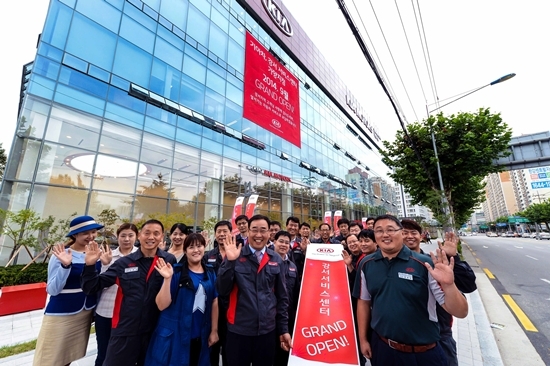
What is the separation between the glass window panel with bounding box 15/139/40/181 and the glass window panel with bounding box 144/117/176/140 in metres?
3.92

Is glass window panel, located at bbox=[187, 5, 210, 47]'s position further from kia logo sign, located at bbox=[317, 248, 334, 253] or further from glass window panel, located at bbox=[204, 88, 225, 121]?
kia logo sign, located at bbox=[317, 248, 334, 253]

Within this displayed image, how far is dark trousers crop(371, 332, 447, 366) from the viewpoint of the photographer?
177 cm

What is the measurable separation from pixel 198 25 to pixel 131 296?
51.8 ft

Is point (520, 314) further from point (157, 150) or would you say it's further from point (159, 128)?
point (159, 128)

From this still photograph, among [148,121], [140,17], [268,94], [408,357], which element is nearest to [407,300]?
[408,357]

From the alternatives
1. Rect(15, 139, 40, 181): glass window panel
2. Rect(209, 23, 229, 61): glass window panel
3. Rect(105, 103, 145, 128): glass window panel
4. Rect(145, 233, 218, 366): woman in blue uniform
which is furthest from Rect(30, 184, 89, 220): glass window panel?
Rect(209, 23, 229, 61): glass window panel

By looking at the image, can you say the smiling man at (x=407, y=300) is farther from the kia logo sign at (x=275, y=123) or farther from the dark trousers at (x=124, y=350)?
the kia logo sign at (x=275, y=123)

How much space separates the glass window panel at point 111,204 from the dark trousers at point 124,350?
8530 millimetres

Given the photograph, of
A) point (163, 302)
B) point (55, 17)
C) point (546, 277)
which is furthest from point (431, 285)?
point (55, 17)

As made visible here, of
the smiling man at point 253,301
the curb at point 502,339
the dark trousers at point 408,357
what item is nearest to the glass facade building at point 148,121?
the smiling man at point 253,301

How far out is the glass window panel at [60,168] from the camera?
7.91 m

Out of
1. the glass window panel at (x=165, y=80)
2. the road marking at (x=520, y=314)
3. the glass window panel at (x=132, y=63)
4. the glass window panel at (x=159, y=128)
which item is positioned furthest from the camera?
the glass window panel at (x=165, y=80)

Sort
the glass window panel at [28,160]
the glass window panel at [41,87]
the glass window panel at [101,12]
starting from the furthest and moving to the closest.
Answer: the glass window panel at [101,12]
the glass window panel at [41,87]
the glass window panel at [28,160]

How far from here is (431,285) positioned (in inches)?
74.5
